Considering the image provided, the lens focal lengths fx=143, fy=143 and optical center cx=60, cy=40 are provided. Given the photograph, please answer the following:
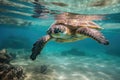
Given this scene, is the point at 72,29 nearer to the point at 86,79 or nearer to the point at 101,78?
the point at 86,79

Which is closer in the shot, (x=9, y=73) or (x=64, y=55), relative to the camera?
(x=9, y=73)

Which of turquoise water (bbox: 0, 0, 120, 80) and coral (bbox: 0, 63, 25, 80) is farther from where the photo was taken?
turquoise water (bbox: 0, 0, 120, 80)

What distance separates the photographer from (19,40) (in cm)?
3378

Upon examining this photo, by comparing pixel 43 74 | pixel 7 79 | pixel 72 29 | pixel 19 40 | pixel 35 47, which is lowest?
pixel 19 40

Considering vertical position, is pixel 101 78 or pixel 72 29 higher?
pixel 72 29

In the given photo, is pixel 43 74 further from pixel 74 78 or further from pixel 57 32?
pixel 57 32

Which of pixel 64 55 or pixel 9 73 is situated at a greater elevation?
pixel 9 73

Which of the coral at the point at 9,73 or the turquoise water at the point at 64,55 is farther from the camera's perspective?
the turquoise water at the point at 64,55

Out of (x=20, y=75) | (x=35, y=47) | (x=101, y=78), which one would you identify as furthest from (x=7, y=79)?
(x=101, y=78)

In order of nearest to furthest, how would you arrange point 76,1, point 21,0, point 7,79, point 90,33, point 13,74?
1. point 90,33
2. point 7,79
3. point 13,74
4. point 76,1
5. point 21,0

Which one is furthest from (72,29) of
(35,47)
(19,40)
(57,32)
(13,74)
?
(19,40)

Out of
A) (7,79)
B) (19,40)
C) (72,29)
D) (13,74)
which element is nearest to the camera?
(72,29)

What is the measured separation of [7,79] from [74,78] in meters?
5.64

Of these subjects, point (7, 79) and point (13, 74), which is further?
point (13, 74)
